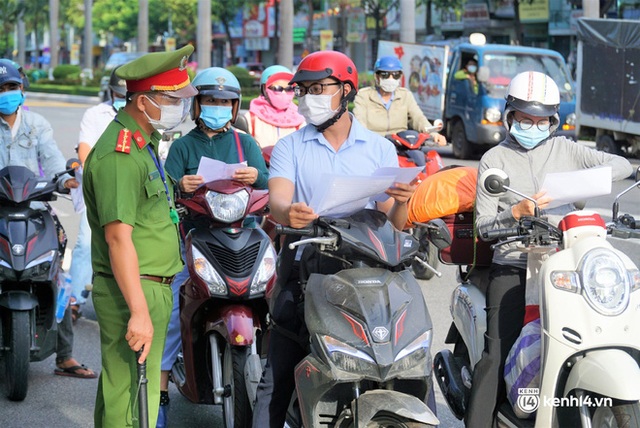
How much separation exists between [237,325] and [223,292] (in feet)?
0.63

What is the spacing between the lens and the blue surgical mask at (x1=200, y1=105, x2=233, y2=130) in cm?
600

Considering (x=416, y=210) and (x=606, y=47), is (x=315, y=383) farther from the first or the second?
(x=606, y=47)

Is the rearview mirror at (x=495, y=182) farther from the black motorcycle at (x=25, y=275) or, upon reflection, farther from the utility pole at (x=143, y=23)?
the utility pole at (x=143, y=23)

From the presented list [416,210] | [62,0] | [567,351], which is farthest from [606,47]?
[62,0]

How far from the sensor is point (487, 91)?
66.6ft

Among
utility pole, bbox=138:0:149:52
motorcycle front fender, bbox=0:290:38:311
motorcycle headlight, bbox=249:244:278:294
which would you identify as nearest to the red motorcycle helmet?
motorcycle headlight, bbox=249:244:278:294

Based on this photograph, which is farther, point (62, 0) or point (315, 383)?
point (62, 0)

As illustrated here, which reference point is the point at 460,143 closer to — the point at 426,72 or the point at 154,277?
the point at 426,72

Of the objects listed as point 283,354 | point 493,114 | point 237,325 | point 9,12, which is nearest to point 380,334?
point 283,354

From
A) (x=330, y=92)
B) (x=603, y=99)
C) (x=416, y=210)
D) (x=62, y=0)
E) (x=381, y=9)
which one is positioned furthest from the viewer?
(x=62, y=0)

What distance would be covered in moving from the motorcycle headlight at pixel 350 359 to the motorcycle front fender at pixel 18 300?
9.63ft

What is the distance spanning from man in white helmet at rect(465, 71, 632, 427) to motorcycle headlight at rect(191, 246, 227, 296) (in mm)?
1318

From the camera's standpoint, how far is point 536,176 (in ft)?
15.9

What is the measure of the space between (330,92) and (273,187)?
1.45 feet
